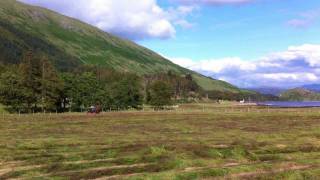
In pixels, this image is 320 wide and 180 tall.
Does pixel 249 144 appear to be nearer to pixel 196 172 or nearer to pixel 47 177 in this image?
pixel 196 172

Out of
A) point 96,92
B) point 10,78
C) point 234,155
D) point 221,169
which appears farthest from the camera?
point 96,92

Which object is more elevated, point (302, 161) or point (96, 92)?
point (96, 92)

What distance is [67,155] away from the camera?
151 feet

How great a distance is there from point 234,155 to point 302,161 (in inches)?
243

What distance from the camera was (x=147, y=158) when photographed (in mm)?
43562

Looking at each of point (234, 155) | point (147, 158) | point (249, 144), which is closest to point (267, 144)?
point (249, 144)

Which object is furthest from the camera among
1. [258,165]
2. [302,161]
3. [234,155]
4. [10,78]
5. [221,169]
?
[10,78]

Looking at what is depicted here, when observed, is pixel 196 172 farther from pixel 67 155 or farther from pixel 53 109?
pixel 53 109

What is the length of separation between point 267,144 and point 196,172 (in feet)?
80.1

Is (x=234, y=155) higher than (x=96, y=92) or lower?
lower

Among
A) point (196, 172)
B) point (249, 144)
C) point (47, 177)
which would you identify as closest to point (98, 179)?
point (47, 177)

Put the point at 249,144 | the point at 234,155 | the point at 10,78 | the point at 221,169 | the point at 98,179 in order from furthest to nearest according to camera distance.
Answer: the point at 10,78 → the point at 249,144 → the point at 234,155 → the point at 221,169 → the point at 98,179

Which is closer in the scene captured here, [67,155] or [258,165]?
[258,165]

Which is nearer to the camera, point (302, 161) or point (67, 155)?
point (302, 161)
